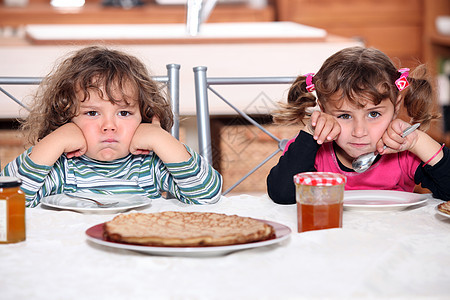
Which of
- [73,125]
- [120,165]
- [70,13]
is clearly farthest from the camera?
[70,13]

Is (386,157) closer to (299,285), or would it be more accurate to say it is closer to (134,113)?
(134,113)

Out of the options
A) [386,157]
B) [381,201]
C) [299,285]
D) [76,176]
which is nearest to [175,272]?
[299,285]

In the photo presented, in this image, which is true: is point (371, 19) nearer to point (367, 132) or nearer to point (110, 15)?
point (110, 15)

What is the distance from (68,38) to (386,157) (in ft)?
6.54

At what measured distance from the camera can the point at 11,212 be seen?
784 millimetres

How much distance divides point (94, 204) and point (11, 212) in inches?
10.5

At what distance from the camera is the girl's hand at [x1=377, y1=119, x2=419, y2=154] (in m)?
1.16

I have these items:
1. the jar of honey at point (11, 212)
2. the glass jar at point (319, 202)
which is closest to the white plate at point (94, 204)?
the jar of honey at point (11, 212)

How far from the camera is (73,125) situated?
1189 millimetres

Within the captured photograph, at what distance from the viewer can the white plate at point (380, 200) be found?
100 cm

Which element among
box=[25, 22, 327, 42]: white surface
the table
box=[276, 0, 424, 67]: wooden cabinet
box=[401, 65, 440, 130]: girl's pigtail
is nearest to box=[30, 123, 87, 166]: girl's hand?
the table

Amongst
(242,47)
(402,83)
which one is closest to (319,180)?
(402,83)

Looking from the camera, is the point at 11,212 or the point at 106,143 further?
the point at 106,143

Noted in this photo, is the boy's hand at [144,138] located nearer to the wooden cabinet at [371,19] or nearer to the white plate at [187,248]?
the white plate at [187,248]
